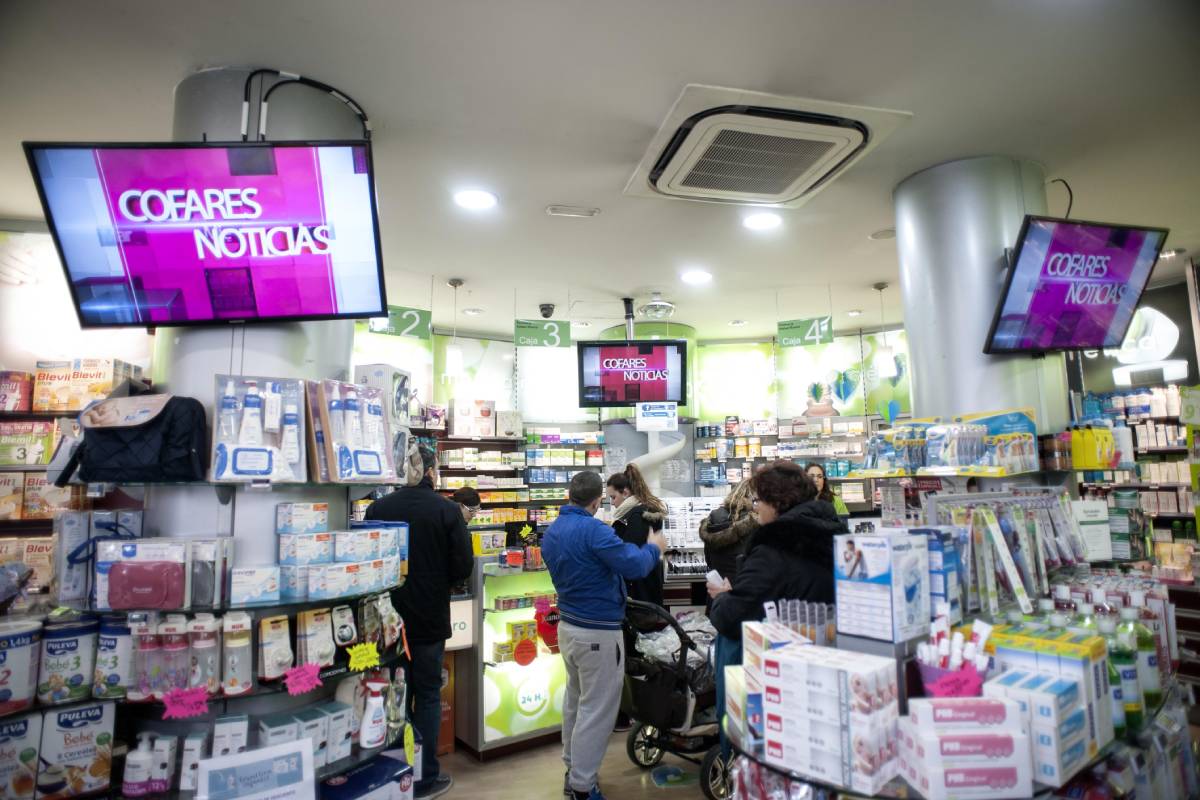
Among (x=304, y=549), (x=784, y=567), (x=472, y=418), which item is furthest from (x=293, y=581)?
(x=472, y=418)

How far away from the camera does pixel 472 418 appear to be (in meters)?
9.14

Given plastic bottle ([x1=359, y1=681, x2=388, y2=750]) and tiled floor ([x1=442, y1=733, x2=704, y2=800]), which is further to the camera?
A: tiled floor ([x1=442, y1=733, x2=704, y2=800])

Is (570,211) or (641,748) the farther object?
(570,211)

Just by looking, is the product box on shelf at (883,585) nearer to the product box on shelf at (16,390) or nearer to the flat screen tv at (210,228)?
the flat screen tv at (210,228)

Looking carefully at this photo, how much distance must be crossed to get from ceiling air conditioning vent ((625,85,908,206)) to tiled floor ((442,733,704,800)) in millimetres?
3893

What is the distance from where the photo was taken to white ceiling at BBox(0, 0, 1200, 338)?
3.14 meters

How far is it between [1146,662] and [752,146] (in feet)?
10.3

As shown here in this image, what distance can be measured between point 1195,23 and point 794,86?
74.4 inches

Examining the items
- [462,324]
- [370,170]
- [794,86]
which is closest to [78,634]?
[370,170]

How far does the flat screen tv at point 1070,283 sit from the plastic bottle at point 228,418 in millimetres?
4205

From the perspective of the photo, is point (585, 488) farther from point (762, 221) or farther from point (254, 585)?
point (762, 221)

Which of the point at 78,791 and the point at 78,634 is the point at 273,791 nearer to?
the point at 78,791

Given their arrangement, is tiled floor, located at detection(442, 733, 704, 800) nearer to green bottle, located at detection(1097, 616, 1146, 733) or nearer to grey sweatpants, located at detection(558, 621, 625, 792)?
grey sweatpants, located at detection(558, 621, 625, 792)

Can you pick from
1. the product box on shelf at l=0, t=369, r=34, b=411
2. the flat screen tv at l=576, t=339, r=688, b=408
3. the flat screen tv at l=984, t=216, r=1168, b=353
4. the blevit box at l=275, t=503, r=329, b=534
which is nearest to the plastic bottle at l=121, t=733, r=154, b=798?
the blevit box at l=275, t=503, r=329, b=534
